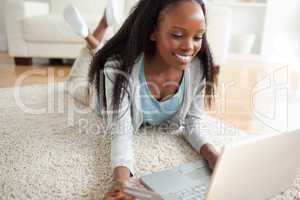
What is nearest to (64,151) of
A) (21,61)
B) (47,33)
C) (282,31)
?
(47,33)

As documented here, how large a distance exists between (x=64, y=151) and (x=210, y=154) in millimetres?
437

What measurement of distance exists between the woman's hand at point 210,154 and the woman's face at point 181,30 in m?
0.25

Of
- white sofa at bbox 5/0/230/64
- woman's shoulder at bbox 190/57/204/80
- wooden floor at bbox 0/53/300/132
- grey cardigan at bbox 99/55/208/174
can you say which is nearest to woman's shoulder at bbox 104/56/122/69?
grey cardigan at bbox 99/55/208/174

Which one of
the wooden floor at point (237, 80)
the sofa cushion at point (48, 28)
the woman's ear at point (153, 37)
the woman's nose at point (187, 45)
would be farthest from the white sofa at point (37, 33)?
the woman's nose at point (187, 45)

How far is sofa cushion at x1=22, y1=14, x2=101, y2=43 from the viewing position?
2.08 m

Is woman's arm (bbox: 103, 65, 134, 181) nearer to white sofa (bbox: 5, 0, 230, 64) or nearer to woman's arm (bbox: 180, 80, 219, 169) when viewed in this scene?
woman's arm (bbox: 180, 80, 219, 169)

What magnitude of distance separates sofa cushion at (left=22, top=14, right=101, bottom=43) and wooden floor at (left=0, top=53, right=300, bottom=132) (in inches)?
8.2

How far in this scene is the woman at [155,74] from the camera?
30.1 inches

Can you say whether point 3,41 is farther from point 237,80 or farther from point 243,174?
point 243,174

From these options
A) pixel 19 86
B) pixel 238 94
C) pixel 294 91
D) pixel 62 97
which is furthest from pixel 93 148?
pixel 294 91

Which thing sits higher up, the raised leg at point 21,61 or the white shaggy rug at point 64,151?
the white shaggy rug at point 64,151

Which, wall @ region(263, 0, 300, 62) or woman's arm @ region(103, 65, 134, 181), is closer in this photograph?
woman's arm @ region(103, 65, 134, 181)

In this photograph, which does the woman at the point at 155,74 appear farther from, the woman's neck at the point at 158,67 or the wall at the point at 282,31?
the wall at the point at 282,31

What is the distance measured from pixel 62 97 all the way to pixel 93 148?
572 millimetres
